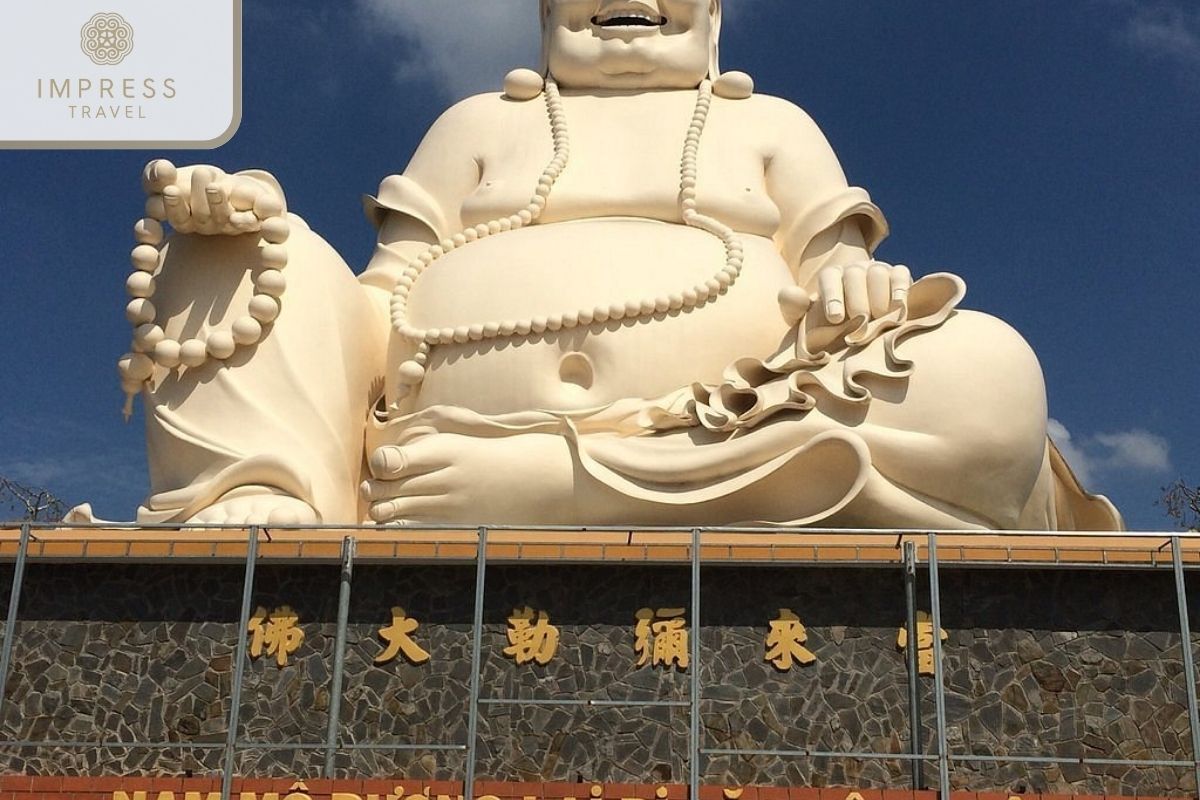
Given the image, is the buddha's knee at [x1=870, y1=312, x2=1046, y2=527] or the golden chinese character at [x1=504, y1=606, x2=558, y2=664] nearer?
Result: the golden chinese character at [x1=504, y1=606, x2=558, y2=664]

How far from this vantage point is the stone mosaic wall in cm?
470

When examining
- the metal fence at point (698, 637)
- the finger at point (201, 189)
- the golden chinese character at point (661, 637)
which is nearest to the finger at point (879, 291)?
the metal fence at point (698, 637)

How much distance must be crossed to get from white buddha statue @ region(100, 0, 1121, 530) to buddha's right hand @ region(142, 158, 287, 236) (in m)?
0.01

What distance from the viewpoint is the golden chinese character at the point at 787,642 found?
482 cm

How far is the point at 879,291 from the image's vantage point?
219 inches

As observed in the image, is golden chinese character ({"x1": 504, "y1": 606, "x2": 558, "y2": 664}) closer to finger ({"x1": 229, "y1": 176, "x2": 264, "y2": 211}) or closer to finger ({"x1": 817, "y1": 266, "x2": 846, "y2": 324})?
finger ({"x1": 817, "y1": 266, "x2": 846, "y2": 324})

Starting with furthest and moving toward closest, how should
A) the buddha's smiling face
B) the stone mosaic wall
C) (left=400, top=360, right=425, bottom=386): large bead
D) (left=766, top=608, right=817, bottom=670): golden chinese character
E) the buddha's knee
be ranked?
the buddha's smiling face, (left=400, top=360, right=425, bottom=386): large bead, the buddha's knee, (left=766, top=608, right=817, bottom=670): golden chinese character, the stone mosaic wall

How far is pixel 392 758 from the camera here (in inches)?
187

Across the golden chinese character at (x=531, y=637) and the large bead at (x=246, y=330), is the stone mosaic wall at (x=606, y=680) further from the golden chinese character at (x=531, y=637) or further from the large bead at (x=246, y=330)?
the large bead at (x=246, y=330)

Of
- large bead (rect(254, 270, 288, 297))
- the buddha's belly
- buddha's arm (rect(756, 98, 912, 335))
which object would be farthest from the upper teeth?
large bead (rect(254, 270, 288, 297))

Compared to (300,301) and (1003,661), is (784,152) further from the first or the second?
(1003,661)

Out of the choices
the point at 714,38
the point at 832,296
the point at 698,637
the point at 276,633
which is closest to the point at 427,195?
the point at 714,38

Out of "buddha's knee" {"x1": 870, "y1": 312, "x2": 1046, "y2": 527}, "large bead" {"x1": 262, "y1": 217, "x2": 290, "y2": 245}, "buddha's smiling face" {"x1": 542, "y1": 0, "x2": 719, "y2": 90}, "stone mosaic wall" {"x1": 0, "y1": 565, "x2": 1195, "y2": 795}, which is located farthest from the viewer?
"buddha's smiling face" {"x1": 542, "y1": 0, "x2": 719, "y2": 90}

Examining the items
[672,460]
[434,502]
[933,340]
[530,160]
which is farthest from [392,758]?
[530,160]
